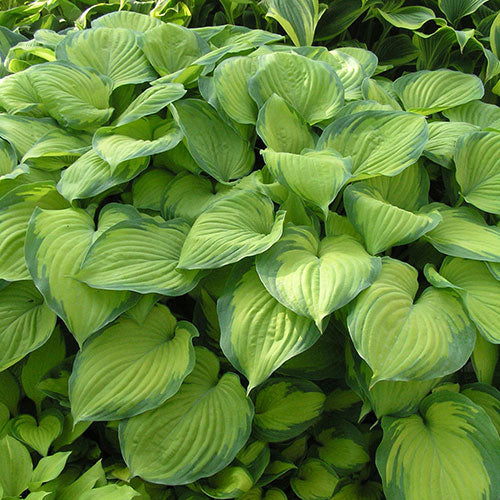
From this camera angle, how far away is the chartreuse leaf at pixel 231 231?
3.10 ft

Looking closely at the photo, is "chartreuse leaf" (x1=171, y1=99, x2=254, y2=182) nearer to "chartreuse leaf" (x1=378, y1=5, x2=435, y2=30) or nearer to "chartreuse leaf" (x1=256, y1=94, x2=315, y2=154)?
"chartreuse leaf" (x1=256, y1=94, x2=315, y2=154)

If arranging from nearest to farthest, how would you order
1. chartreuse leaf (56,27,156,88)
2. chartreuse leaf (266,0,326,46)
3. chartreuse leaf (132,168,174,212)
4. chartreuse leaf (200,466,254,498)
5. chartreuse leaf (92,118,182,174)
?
chartreuse leaf (200,466,254,498), chartreuse leaf (92,118,182,174), chartreuse leaf (132,168,174,212), chartreuse leaf (56,27,156,88), chartreuse leaf (266,0,326,46)

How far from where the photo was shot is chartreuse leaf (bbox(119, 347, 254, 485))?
0.92 m

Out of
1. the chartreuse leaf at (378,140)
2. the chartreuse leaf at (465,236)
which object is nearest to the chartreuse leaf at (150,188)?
the chartreuse leaf at (378,140)

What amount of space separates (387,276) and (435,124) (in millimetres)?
519

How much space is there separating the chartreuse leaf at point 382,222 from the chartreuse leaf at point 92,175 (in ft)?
1.43

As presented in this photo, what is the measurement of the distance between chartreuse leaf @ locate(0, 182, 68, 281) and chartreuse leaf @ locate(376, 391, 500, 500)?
72cm

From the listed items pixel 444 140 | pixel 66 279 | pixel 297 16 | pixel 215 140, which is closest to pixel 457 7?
pixel 297 16

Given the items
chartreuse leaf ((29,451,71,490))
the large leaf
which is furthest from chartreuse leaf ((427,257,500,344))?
chartreuse leaf ((29,451,71,490))

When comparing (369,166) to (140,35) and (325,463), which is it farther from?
(140,35)

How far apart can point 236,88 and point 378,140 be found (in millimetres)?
340

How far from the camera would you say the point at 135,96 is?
1396mm

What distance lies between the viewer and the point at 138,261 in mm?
976

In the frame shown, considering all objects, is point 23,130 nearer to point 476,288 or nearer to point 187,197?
point 187,197
